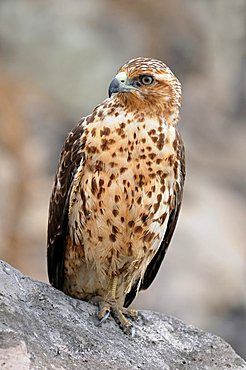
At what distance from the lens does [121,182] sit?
6445mm

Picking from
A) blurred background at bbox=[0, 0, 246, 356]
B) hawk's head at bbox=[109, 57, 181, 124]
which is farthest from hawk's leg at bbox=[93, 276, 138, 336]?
blurred background at bbox=[0, 0, 246, 356]

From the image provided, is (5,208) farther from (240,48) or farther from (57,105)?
(240,48)

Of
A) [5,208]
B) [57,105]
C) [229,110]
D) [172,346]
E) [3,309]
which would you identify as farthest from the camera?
[229,110]

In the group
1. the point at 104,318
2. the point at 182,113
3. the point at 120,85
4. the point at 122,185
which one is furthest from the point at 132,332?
the point at 182,113

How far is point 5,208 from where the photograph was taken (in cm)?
1599

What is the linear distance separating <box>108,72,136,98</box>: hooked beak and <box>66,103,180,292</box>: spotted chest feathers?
13 cm

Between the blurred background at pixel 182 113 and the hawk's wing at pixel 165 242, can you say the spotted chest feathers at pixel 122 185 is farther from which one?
the blurred background at pixel 182 113

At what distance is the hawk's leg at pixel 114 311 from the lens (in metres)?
6.36

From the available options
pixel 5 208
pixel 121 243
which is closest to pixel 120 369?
pixel 121 243

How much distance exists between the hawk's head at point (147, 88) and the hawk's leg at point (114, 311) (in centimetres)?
112

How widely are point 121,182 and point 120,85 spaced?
597mm

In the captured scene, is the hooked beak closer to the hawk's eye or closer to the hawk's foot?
the hawk's eye

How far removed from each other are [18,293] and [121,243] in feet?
3.41

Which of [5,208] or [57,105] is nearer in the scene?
[5,208]
